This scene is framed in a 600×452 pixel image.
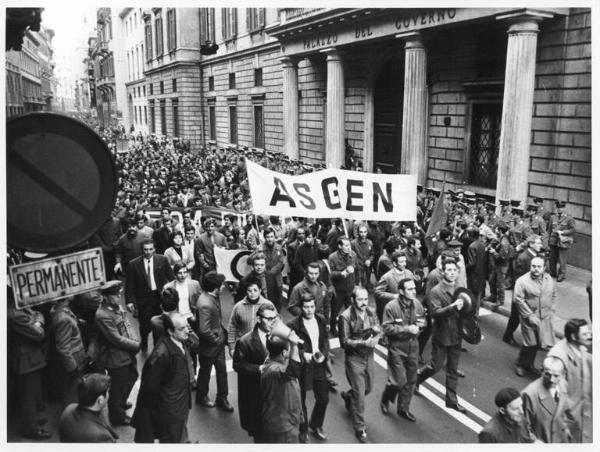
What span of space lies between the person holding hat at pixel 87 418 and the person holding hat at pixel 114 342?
136 cm

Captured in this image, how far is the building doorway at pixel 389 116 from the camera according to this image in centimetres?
1902

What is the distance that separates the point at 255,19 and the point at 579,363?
85.8ft

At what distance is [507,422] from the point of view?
4168mm

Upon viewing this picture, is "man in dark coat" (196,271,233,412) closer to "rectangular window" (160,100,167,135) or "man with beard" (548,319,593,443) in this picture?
"man with beard" (548,319,593,443)

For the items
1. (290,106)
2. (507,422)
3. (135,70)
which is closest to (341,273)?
(507,422)

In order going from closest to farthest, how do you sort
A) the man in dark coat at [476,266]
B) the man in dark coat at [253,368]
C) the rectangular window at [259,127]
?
the man in dark coat at [253,368] < the man in dark coat at [476,266] < the rectangular window at [259,127]

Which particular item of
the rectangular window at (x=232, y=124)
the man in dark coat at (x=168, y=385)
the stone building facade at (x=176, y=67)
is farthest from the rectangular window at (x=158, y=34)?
the man in dark coat at (x=168, y=385)

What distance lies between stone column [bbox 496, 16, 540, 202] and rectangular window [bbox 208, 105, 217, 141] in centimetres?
2706

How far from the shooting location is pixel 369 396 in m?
6.55

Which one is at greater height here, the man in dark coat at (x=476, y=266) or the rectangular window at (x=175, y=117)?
the rectangular window at (x=175, y=117)

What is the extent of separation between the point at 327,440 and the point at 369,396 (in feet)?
3.79

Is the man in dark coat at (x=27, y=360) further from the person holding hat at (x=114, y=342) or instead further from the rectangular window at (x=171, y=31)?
the rectangular window at (x=171, y=31)

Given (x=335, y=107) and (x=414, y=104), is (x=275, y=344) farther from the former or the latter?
(x=335, y=107)
